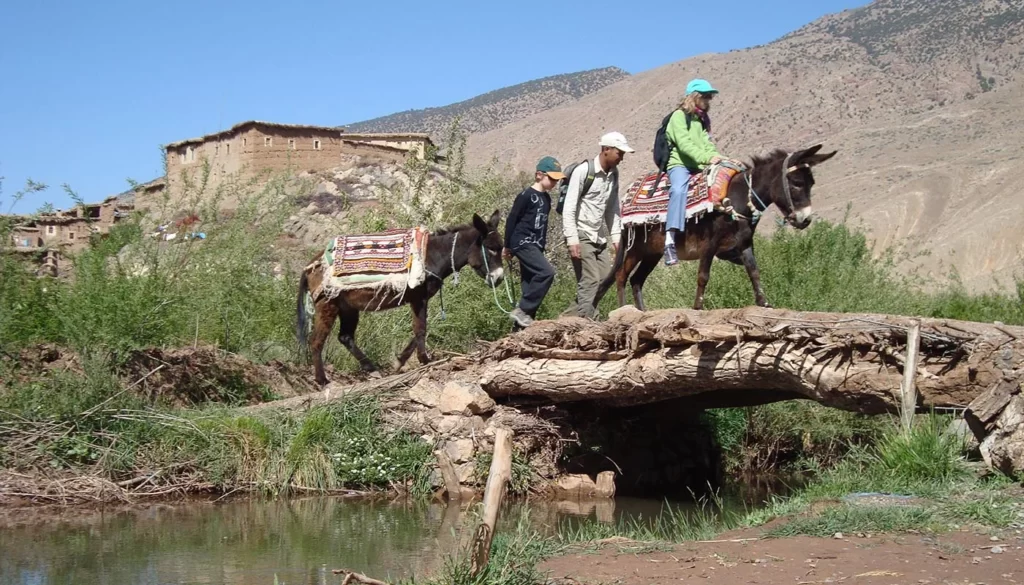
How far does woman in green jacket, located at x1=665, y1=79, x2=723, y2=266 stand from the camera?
38.0ft

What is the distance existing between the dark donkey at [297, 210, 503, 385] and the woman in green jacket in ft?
7.21

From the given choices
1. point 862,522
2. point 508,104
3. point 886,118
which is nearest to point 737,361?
point 862,522

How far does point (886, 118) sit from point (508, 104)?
159 feet

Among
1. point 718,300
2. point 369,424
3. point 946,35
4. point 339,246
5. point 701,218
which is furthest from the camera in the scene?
point 946,35

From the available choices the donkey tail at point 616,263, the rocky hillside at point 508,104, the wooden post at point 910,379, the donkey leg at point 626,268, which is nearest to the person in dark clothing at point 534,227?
the donkey tail at point 616,263

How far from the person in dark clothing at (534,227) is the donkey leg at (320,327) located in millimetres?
2676

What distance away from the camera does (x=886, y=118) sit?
195ft

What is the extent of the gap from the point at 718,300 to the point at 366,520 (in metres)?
6.97

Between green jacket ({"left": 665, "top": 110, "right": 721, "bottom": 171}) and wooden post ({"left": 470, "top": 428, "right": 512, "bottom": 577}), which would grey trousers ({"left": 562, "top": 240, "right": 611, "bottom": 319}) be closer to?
green jacket ({"left": 665, "top": 110, "right": 721, "bottom": 171})

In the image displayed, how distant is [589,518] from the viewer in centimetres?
1092

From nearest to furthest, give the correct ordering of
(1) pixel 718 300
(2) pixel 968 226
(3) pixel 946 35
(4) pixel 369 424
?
1. (4) pixel 369 424
2. (1) pixel 718 300
3. (2) pixel 968 226
4. (3) pixel 946 35

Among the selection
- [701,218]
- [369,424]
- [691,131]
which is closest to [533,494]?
[369,424]

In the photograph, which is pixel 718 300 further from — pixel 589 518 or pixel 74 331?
pixel 74 331

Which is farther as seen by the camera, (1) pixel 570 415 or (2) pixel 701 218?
(1) pixel 570 415
